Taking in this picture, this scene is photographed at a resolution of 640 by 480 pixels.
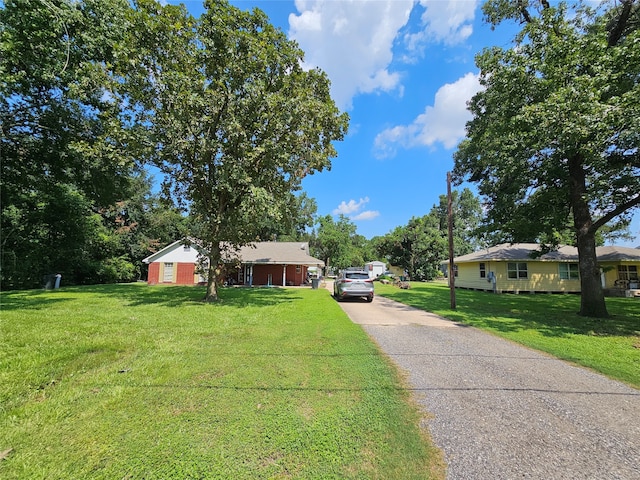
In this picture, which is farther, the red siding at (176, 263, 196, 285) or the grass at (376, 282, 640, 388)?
the red siding at (176, 263, 196, 285)

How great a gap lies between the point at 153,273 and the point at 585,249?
32.7 metres

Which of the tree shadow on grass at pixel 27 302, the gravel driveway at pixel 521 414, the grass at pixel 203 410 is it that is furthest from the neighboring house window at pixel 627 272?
the tree shadow on grass at pixel 27 302

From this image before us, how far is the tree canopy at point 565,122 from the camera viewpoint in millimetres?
8320

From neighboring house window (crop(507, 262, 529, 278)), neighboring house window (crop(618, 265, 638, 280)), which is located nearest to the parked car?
neighboring house window (crop(507, 262, 529, 278))

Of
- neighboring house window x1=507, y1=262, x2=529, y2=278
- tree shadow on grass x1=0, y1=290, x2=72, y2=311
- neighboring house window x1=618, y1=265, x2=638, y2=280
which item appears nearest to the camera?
tree shadow on grass x1=0, y1=290, x2=72, y2=311

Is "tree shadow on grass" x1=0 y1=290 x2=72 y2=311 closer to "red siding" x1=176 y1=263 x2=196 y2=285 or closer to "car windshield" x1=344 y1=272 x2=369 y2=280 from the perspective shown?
"car windshield" x1=344 y1=272 x2=369 y2=280

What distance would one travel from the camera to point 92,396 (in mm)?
3723

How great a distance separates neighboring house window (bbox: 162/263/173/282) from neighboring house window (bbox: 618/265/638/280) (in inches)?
1518

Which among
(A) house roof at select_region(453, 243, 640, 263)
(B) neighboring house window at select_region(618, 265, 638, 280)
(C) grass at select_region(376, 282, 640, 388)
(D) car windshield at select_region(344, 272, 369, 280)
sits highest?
(A) house roof at select_region(453, 243, 640, 263)

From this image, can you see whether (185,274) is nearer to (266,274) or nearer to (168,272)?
(168,272)

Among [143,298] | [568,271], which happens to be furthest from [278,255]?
[568,271]

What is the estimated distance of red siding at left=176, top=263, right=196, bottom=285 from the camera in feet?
99.7

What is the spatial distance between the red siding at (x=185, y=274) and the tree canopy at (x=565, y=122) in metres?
26.8

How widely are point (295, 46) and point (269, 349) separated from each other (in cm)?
1252
